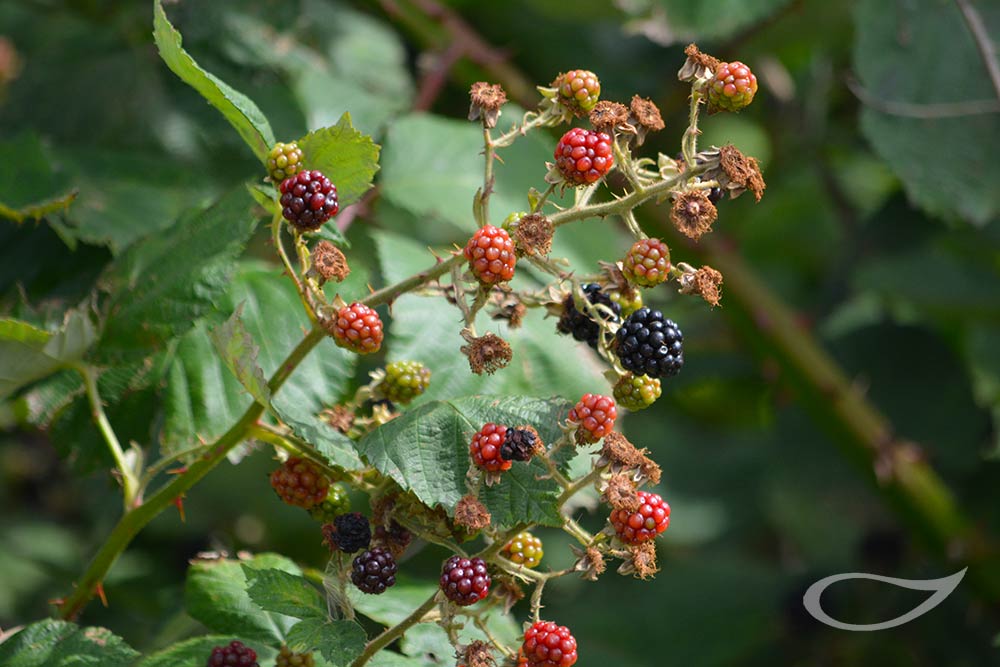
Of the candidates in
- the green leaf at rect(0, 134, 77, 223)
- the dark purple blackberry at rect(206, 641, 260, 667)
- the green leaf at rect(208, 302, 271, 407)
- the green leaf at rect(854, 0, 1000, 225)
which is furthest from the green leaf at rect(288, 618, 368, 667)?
the green leaf at rect(854, 0, 1000, 225)

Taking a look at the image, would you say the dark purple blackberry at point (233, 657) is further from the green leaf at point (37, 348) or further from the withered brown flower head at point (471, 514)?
the green leaf at point (37, 348)

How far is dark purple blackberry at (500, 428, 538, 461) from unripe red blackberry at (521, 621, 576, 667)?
154 mm

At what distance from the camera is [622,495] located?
92 cm

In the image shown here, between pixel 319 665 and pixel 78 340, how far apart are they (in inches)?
19.4

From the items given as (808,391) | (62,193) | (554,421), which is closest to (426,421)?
(554,421)

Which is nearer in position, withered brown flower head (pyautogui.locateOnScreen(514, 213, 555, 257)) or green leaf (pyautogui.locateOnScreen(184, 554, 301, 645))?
withered brown flower head (pyautogui.locateOnScreen(514, 213, 555, 257))

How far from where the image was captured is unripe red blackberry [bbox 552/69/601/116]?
96 centimetres

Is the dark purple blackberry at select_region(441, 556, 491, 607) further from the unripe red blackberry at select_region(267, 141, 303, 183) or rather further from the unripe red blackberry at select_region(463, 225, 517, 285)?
the unripe red blackberry at select_region(267, 141, 303, 183)

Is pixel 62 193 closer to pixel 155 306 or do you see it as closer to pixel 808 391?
pixel 155 306

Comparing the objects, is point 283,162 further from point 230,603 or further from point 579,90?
point 230,603

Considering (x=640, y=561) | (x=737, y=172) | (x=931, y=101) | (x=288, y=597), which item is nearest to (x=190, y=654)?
(x=288, y=597)

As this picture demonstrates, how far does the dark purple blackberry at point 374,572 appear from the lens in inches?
37.5

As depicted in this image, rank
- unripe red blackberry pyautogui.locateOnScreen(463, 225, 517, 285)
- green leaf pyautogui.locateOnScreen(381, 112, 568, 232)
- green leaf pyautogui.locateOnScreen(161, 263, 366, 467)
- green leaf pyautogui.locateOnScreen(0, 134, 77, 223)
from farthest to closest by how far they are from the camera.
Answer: green leaf pyautogui.locateOnScreen(381, 112, 568, 232), green leaf pyautogui.locateOnScreen(0, 134, 77, 223), green leaf pyautogui.locateOnScreen(161, 263, 366, 467), unripe red blackberry pyautogui.locateOnScreen(463, 225, 517, 285)

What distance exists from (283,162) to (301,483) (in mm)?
318
